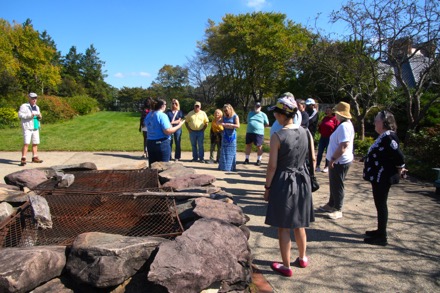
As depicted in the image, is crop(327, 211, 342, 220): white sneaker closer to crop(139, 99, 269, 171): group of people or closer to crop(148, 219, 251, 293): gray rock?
crop(148, 219, 251, 293): gray rock

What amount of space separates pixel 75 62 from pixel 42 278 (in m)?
75.3

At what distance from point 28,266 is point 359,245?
3.50 meters

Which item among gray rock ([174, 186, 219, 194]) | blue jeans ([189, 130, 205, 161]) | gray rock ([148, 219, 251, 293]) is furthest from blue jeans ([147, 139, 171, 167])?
blue jeans ([189, 130, 205, 161])

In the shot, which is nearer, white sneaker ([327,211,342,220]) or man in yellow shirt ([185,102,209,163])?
white sneaker ([327,211,342,220])

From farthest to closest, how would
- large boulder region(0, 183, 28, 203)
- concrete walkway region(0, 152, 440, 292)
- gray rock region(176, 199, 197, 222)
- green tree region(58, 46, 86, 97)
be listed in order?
green tree region(58, 46, 86, 97), large boulder region(0, 183, 28, 203), gray rock region(176, 199, 197, 222), concrete walkway region(0, 152, 440, 292)

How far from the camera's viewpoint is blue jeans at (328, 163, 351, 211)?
4.74 metres

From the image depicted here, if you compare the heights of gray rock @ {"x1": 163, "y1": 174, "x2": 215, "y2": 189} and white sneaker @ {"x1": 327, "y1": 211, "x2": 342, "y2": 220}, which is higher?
gray rock @ {"x1": 163, "y1": 174, "x2": 215, "y2": 189}

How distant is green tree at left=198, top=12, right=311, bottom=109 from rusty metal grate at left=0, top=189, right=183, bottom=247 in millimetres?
24253

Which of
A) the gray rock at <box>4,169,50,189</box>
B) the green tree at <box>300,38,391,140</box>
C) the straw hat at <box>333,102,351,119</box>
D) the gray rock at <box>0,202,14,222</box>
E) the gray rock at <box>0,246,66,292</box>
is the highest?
the green tree at <box>300,38,391,140</box>

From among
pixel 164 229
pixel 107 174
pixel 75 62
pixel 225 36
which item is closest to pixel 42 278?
pixel 164 229

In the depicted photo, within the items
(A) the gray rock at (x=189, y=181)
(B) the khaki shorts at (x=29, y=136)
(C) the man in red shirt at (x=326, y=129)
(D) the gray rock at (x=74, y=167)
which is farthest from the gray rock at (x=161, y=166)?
(B) the khaki shorts at (x=29, y=136)

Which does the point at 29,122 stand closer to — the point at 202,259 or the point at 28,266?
the point at 28,266

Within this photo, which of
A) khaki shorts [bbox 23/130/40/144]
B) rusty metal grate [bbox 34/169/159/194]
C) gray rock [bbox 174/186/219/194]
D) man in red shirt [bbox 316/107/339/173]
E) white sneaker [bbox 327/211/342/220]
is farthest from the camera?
man in red shirt [bbox 316/107/339/173]

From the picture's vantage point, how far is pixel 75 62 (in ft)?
229
